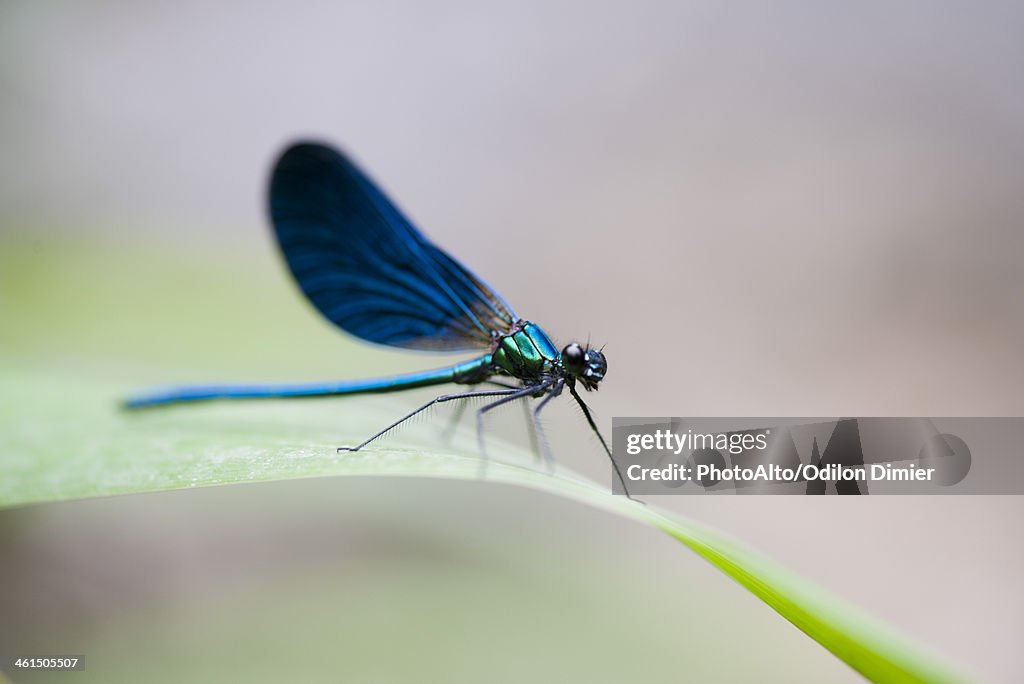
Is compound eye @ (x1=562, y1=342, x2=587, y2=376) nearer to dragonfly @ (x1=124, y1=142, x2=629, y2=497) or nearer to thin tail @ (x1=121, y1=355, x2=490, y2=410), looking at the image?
dragonfly @ (x1=124, y1=142, x2=629, y2=497)

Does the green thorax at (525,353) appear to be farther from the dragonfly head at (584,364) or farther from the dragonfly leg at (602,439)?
the dragonfly leg at (602,439)

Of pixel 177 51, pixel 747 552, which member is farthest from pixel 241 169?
pixel 747 552

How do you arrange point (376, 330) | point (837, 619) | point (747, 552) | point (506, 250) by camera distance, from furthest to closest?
point (506, 250), point (376, 330), point (747, 552), point (837, 619)

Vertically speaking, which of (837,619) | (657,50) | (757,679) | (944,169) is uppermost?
(657,50)

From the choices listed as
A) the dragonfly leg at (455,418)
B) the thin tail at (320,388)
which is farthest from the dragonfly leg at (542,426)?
the thin tail at (320,388)

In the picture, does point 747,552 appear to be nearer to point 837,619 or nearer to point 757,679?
point 837,619

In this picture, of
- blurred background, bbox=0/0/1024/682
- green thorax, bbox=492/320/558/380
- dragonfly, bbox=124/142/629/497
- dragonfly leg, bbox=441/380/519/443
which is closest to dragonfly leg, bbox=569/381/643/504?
dragonfly, bbox=124/142/629/497

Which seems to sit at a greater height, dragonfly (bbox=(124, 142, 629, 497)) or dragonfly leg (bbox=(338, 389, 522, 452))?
dragonfly (bbox=(124, 142, 629, 497))
